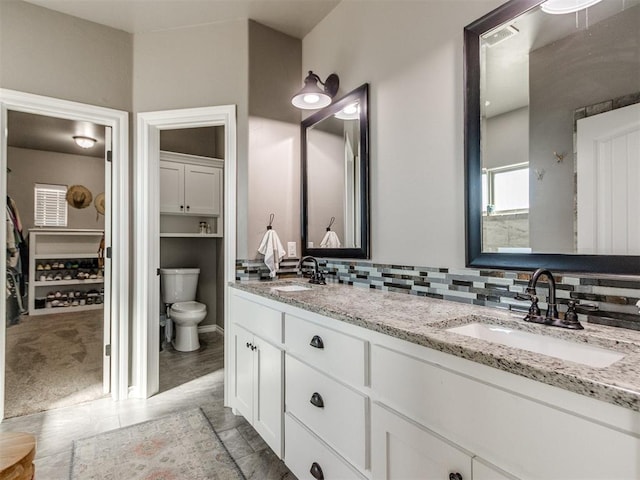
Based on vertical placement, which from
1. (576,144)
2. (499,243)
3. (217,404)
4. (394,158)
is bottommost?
(217,404)

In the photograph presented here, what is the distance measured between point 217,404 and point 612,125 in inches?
103

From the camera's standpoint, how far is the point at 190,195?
3766mm

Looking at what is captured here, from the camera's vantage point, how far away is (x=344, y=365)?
1.24m

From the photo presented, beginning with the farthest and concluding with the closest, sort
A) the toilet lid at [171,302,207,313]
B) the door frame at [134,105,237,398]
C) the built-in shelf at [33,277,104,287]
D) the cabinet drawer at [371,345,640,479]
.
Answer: the built-in shelf at [33,277,104,287], the toilet lid at [171,302,207,313], the door frame at [134,105,237,398], the cabinet drawer at [371,345,640,479]

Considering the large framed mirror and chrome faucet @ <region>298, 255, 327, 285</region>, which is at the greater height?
the large framed mirror

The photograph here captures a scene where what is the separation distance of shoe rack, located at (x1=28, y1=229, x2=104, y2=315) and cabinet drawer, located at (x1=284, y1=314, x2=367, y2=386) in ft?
16.9

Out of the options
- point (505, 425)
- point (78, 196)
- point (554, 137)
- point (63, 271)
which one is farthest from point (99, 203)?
point (505, 425)

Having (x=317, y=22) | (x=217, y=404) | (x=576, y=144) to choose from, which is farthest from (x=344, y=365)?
(x=317, y=22)

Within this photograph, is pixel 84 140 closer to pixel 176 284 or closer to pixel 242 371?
pixel 176 284

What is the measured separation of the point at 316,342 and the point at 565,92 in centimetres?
130

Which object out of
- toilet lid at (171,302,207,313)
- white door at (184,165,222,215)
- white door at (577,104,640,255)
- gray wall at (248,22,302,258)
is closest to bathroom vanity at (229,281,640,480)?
white door at (577,104,640,255)

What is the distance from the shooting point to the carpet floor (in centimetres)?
248

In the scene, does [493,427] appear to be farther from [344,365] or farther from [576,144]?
[576,144]

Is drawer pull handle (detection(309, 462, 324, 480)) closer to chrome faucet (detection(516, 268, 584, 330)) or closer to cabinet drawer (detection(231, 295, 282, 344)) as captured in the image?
cabinet drawer (detection(231, 295, 282, 344))
